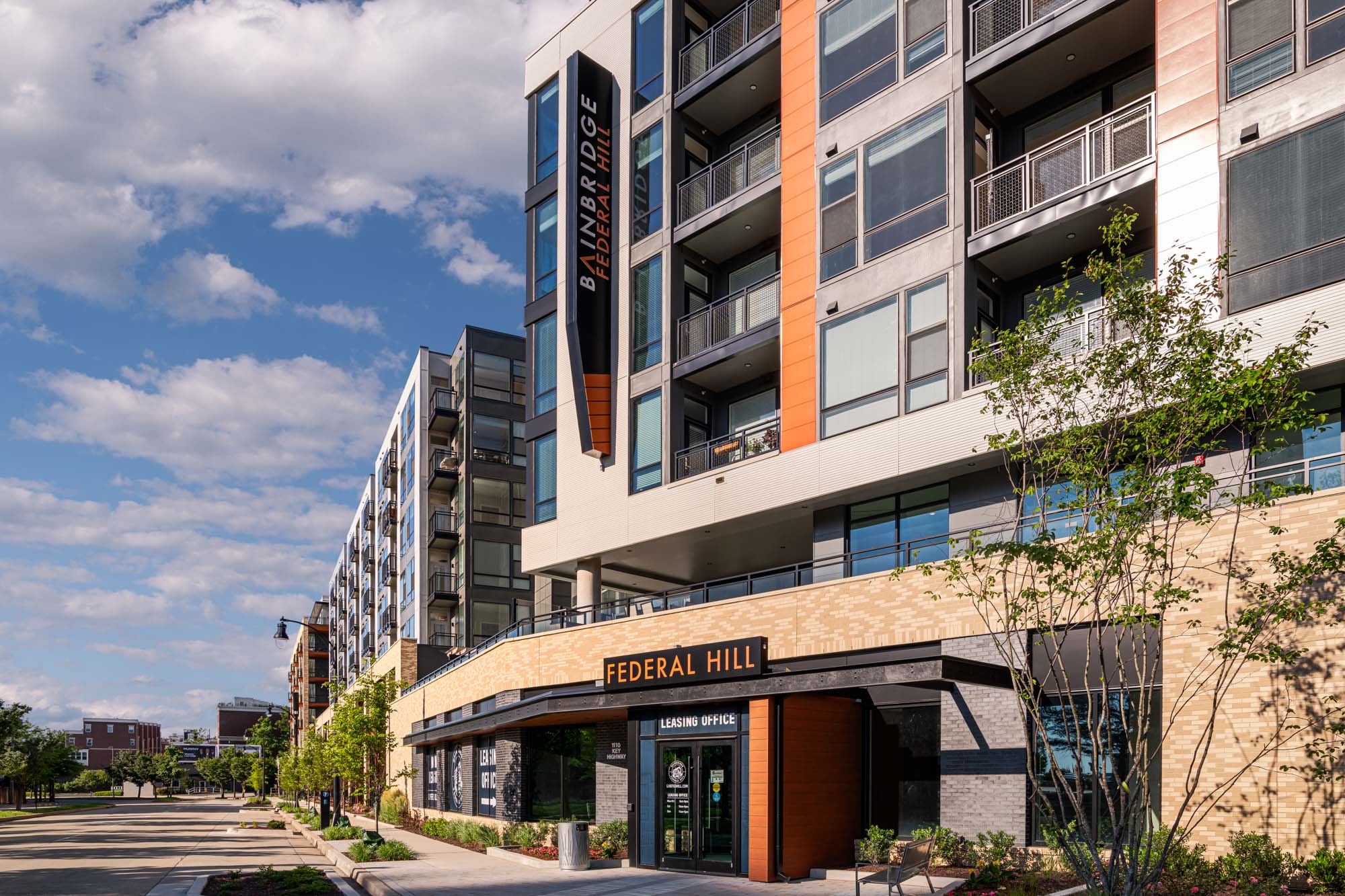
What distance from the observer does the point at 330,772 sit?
136 ft

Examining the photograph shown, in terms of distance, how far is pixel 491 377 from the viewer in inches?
2069

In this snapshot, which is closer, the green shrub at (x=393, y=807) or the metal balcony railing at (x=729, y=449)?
the metal balcony railing at (x=729, y=449)

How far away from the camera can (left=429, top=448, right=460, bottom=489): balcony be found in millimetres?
51188

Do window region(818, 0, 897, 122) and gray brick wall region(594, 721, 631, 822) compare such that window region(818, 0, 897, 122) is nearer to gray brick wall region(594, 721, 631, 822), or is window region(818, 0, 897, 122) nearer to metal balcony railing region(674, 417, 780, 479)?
metal balcony railing region(674, 417, 780, 479)

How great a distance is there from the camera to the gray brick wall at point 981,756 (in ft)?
57.3

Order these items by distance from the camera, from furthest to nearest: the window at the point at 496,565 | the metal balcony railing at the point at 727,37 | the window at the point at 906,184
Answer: the window at the point at 496,565 → the metal balcony railing at the point at 727,37 → the window at the point at 906,184

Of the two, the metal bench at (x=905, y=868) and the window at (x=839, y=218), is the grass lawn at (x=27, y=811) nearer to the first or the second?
the window at (x=839, y=218)

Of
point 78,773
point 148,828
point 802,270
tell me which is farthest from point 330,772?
point 78,773

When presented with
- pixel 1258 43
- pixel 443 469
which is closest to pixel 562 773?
pixel 1258 43

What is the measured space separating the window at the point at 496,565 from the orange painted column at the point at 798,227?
27732mm

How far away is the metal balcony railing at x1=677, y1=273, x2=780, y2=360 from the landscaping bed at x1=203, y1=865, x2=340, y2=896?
46.2 ft

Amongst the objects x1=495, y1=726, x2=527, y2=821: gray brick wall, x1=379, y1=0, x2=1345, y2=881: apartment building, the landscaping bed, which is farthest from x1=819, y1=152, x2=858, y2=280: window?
the landscaping bed

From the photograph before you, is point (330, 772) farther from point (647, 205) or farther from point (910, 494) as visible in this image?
point (910, 494)

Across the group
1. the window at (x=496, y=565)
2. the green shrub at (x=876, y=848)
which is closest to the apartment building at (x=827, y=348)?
the green shrub at (x=876, y=848)
